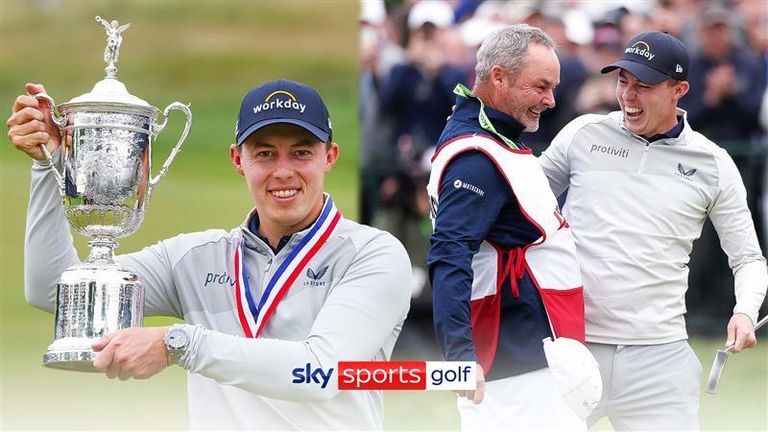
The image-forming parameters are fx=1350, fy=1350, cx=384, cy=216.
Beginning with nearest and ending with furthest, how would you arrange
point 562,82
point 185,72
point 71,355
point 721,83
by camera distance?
point 71,355, point 562,82, point 721,83, point 185,72

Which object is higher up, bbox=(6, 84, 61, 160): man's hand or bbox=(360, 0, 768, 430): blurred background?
bbox=(360, 0, 768, 430): blurred background

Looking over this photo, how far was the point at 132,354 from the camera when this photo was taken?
8.40 ft


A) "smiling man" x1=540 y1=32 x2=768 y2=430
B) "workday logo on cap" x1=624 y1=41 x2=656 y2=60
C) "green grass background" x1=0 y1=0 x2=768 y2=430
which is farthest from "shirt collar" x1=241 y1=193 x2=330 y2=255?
"green grass background" x1=0 y1=0 x2=768 y2=430

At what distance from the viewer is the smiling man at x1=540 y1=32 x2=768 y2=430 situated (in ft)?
13.6

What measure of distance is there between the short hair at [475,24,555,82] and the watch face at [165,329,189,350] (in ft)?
5.04

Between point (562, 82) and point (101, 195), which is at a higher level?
point (562, 82)

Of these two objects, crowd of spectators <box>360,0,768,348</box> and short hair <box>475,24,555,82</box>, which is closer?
short hair <box>475,24,555,82</box>

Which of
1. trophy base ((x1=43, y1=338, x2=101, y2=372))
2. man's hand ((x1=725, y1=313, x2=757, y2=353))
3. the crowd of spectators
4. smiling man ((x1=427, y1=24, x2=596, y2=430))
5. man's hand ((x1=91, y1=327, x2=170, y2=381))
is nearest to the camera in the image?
man's hand ((x1=91, y1=327, x2=170, y2=381))

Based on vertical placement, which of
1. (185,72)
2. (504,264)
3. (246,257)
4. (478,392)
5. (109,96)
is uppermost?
(185,72)

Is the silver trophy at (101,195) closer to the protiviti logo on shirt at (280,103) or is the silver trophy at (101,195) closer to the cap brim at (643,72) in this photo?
the protiviti logo on shirt at (280,103)

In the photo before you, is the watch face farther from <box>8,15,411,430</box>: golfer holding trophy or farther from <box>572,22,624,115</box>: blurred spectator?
<box>572,22,624,115</box>: blurred spectator

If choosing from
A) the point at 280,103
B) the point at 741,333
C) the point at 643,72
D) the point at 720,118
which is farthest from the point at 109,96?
the point at 720,118

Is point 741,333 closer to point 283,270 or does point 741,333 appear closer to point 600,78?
point 283,270

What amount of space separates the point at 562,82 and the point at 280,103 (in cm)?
543
